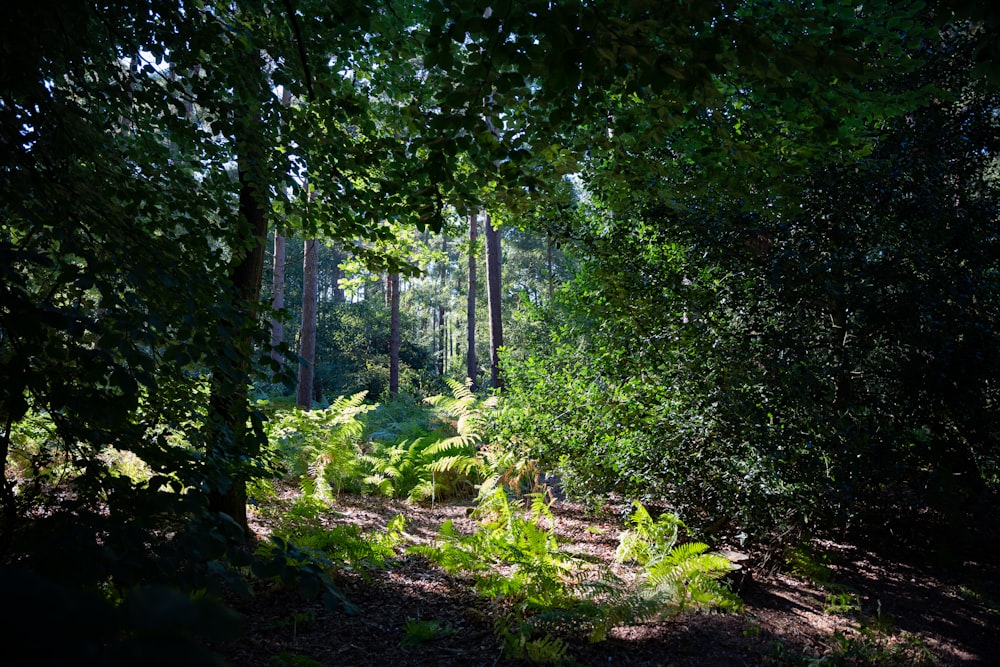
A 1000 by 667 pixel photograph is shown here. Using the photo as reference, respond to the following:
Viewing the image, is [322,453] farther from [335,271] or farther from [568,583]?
[335,271]

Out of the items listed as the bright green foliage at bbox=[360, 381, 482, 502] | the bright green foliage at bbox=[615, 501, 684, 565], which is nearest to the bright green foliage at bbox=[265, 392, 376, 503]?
the bright green foliage at bbox=[360, 381, 482, 502]

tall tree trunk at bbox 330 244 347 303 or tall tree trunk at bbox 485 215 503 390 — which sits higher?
tall tree trunk at bbox 330 244 347 303

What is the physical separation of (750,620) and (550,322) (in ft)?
12.9

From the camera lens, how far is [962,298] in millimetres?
4613

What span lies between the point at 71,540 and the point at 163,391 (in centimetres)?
141

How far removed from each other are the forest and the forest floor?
0.04 m

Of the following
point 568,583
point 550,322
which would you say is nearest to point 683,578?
point 568,583

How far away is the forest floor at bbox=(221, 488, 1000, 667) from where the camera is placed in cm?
377

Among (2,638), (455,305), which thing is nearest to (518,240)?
(455,305)

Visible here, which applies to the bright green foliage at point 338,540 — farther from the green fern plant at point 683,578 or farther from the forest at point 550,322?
the green fern plant at point 683,578

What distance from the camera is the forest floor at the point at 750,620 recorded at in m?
3.77

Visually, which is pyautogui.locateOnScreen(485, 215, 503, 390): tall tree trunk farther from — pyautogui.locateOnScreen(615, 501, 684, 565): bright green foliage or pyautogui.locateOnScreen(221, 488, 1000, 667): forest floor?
pyautogui.locateOnScreen(615, 501, 684, 565): bright green foliage

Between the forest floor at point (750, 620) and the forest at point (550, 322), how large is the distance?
0.12ft

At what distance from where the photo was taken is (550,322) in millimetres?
7355
